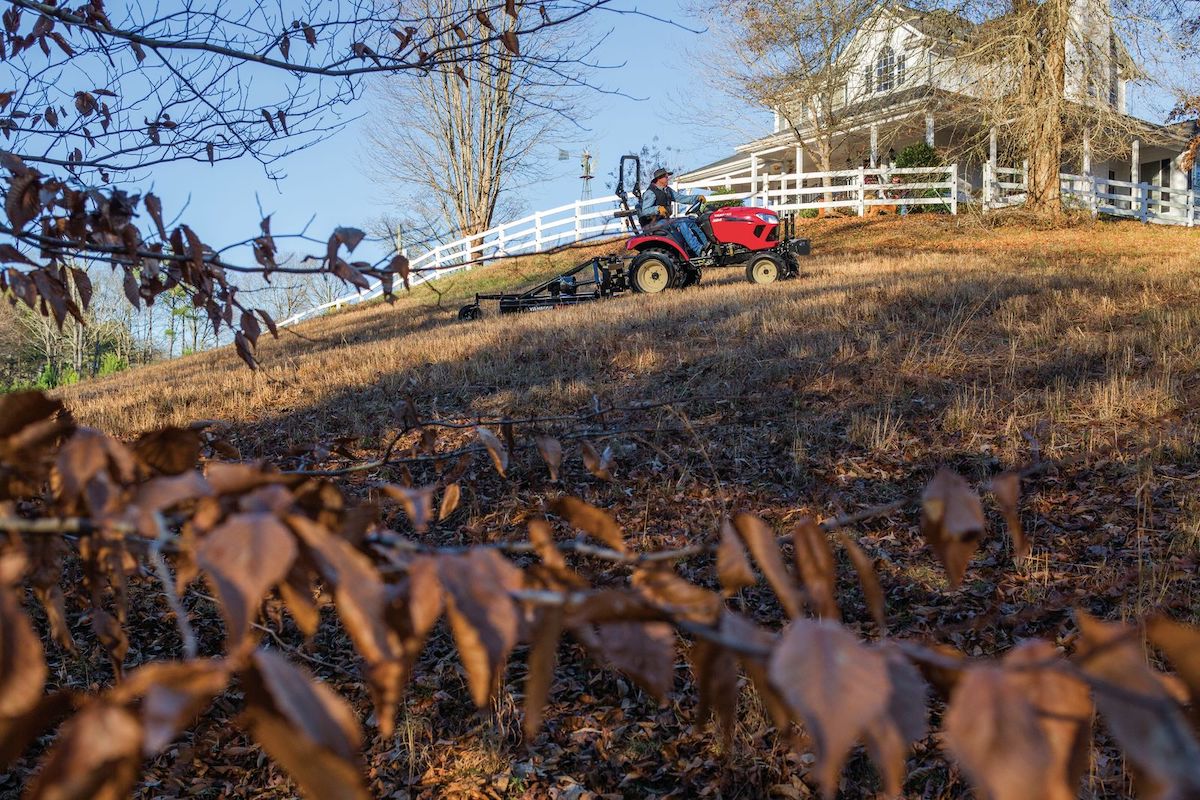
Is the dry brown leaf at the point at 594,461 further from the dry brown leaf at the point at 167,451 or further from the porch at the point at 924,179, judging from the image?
the porch at the point at 924,179

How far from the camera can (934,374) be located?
6723 millimetres

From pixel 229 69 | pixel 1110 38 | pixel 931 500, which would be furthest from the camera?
pixel 1110 38

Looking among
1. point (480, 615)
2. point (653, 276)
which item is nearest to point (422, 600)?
point (480, 615)

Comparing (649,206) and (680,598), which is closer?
(680,598)

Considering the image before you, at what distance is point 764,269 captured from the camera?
12.9 metres

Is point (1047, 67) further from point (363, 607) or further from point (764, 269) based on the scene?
point (363, 607)

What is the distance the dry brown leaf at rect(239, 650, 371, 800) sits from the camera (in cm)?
58

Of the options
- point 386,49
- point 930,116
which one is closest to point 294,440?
point 386,49

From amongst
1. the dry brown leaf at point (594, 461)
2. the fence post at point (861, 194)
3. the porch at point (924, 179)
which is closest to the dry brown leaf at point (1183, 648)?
the dry brown leaf at point (594, 461)

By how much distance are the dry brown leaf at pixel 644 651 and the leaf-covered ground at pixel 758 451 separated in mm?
735

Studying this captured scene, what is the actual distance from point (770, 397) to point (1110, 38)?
1766 centimetres

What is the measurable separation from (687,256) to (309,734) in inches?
502

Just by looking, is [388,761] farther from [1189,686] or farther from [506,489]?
[1189,686]

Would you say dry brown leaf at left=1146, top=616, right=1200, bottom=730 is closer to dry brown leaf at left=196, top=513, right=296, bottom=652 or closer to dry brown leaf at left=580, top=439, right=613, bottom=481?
dry brown leaf at left=196, top=513, right=296, bottom=652
